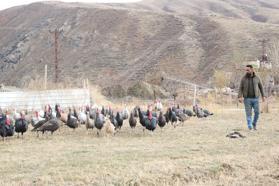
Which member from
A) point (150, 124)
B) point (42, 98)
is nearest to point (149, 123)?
point (150, 124)

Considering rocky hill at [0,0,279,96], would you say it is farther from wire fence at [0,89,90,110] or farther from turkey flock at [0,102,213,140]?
turkey flock at [0,102,213,140]

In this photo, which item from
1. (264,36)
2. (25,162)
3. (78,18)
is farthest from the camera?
(78,18)

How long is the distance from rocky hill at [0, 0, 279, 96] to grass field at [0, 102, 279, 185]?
4022 centimetres

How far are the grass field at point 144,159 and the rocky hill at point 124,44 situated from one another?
40.2 meters

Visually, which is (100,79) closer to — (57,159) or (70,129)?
(70,129)

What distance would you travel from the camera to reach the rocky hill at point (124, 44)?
6881 centimetres

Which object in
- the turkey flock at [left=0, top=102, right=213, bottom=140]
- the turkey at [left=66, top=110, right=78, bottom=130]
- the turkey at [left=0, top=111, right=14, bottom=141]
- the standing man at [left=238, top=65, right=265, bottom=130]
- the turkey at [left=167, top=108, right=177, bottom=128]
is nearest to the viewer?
the turkey at [left=0, top=111, right=14, bottom=141]

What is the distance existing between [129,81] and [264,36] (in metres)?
20.5

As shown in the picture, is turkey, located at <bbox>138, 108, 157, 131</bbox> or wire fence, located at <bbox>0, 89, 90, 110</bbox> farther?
wire fence, located at <bbox>0, 89, 90, 110</bbox>

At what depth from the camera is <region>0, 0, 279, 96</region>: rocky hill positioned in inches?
2709

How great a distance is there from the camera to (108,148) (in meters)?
12.2

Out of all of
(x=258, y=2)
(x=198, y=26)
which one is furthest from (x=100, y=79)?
(x=258, y=2)

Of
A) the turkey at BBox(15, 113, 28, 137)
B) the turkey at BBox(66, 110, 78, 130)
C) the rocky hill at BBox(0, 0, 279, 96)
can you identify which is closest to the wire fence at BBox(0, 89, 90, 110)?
the turkey at BBox(66, 110, 78, 130)

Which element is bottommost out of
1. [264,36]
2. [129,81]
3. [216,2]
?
[129,81]
